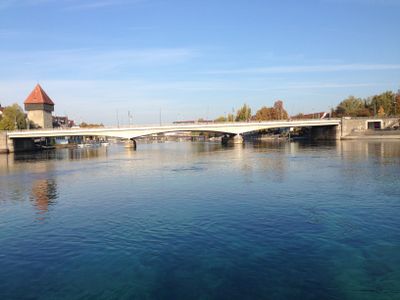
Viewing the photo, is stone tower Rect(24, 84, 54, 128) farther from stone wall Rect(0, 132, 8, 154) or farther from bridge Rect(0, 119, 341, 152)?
stone wall Rect(0, 132, 8, 154)

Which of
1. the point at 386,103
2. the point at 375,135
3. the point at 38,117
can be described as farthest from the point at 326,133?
the point at 38,117

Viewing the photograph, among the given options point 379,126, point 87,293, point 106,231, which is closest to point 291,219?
point 106,231

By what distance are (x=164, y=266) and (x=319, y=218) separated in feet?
25.8

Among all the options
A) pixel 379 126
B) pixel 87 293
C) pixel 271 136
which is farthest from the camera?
pixel 271 136

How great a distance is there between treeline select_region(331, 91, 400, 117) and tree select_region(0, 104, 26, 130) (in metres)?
96.2

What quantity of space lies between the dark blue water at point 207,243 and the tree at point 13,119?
76892 millimetres

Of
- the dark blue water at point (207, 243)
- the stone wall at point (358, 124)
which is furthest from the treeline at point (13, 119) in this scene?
the stone wall at point (358, 124)

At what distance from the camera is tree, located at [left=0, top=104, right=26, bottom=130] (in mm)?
93250

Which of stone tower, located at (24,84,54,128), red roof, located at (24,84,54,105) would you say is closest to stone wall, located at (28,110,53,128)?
stone tower, located at (24,84,54,128)

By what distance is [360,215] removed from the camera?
54.3 feet

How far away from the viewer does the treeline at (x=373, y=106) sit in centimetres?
11331

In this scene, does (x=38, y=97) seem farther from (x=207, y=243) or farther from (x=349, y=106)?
(x=207, y=243)

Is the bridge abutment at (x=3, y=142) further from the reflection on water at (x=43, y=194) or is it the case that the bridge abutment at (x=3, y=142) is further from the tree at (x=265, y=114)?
the tree at (x=265, y=114)

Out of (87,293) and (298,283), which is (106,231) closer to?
(87,293)
